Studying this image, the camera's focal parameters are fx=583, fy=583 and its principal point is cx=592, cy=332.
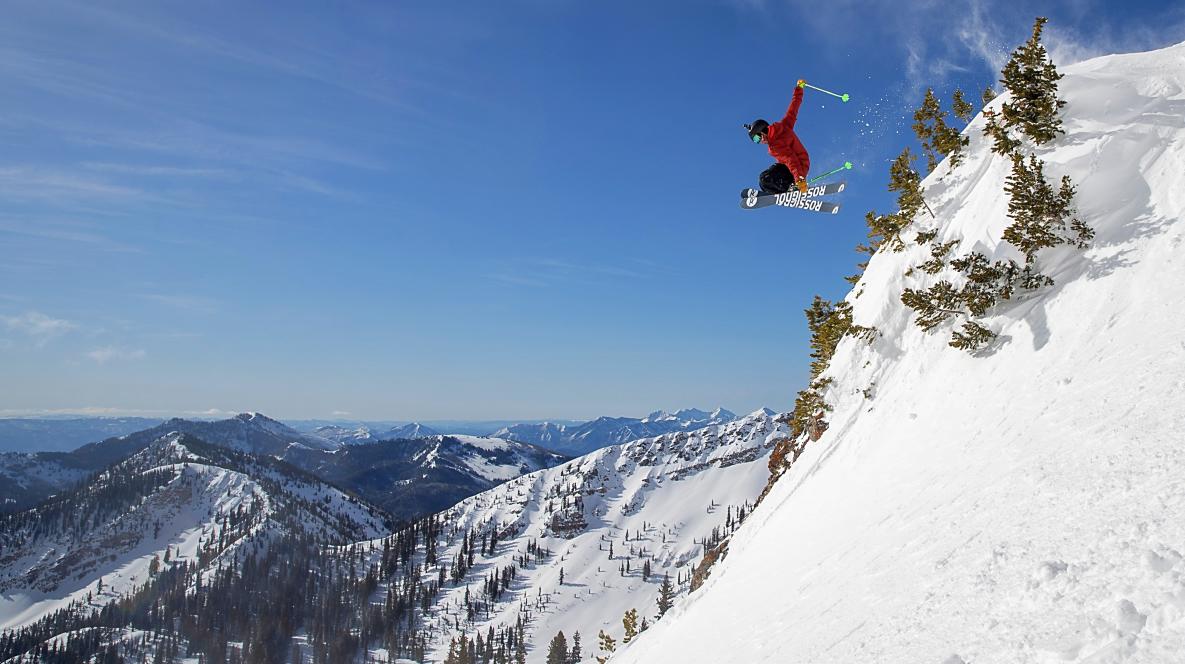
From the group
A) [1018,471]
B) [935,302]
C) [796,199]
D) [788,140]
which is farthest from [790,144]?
[1018,471]

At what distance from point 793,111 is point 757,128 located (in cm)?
120

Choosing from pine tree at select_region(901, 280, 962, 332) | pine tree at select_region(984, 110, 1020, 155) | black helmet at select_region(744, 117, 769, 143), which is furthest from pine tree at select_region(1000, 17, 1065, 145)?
black helmet at select_region(744, 117, 769, 143)

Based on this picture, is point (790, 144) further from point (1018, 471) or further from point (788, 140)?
point (1018, 471)

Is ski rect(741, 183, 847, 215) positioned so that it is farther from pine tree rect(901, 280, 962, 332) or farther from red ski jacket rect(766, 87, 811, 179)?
pine tree rect(901, 280, 962, 332)

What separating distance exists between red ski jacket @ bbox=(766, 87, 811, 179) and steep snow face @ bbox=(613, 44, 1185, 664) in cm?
417

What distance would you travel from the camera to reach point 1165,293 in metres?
9.30

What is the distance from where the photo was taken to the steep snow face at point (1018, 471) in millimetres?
5648

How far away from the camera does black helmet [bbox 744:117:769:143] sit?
18453 mm

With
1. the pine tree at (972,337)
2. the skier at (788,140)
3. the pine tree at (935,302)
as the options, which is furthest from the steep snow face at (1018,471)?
the skier at (788,140)

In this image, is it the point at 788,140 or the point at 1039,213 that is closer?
the point at 1039,213

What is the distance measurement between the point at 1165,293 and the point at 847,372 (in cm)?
992

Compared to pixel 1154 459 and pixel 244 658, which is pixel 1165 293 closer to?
pixel 1154 459

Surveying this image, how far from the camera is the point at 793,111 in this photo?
18.3 meters

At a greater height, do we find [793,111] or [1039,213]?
[793,111]
